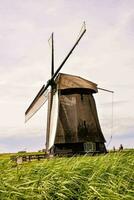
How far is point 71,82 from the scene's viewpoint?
2898 centimetres

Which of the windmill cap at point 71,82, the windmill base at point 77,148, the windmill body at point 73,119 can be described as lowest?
the windmill base at point 77,148

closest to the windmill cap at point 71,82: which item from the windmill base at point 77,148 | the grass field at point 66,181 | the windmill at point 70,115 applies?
the windmill at point 70,115

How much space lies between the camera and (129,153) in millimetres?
12562

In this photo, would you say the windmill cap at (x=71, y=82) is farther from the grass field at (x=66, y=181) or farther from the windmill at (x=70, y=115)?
the grass field at (x=66, y=181)

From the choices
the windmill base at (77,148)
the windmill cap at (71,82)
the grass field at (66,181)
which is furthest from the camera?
the windmill cap at (71,82)

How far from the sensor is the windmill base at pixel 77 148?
2801 centimetres

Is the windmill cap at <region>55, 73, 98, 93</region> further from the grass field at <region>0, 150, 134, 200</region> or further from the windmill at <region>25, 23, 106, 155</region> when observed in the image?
the grass field at <region>0, 150, 134, 200</region>

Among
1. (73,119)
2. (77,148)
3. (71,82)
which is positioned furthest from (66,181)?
(71,82)

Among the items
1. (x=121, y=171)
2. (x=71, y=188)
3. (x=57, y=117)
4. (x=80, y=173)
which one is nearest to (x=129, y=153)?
(x=121, y=171)

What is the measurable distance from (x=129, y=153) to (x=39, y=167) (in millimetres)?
4448

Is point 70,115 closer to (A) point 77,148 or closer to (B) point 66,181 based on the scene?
(A) point 77,148

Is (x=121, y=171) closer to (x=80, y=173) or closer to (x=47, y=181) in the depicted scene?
(x=80, y=173)

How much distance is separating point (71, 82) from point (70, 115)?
2.15m

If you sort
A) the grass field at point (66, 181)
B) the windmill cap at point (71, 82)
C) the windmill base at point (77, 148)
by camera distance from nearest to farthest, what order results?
the grass field at point (66, 181) < the windmill base at point (77, 148) < the windmill cap at point (71, 82)
